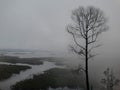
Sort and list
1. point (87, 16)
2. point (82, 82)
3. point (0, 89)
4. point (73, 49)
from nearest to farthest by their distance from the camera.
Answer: point (87, 16)
point (73, 49)
point (0, 89)
point (82, 82)

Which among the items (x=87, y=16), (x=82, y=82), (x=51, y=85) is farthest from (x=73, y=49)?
(x=82, y=82)

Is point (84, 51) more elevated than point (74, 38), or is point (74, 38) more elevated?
point (74, 38)

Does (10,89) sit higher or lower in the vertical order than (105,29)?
lower

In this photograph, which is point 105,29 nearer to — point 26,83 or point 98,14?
point 98,14

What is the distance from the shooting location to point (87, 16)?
15.4 metres

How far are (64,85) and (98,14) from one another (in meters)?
15.1

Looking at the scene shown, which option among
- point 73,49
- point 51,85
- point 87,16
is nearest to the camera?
point 87,16

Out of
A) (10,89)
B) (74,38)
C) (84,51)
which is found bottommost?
(10,89)

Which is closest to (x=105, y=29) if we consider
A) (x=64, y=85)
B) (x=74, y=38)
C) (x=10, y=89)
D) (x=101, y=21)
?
(x=101, y=21)

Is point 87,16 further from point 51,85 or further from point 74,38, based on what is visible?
point 51,85

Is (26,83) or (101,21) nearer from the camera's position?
(101,21)

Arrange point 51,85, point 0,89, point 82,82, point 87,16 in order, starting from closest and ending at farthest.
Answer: point 87,16, point 0,89, point 51,85, point 82,82

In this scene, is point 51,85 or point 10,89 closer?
point 10,89

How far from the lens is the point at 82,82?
29.1 metres
